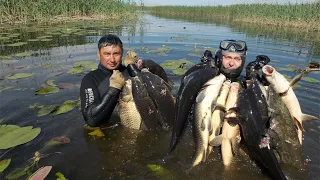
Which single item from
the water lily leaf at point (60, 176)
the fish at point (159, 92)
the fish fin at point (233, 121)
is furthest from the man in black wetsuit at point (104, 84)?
the fish fin at point (233, 121)

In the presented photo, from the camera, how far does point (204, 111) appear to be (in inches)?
136

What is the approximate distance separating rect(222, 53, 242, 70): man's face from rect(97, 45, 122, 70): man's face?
1875 mm

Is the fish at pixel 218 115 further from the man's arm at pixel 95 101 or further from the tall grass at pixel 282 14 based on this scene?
the tall grass at pixel 282 14

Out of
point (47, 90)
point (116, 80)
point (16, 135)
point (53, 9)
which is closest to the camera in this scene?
point (116, 80)

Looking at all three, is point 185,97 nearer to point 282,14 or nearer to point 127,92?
point 127,92

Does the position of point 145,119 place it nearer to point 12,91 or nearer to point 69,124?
point 69,124

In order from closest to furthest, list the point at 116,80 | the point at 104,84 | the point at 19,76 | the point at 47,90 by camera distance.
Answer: the point at 116,80 → the point at 104,84 → the point at 47,90 → the point at 19,76

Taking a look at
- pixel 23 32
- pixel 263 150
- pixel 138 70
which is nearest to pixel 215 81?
pixel 263 150

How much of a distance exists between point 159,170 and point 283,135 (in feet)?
5.92

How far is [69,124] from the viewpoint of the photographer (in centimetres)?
495

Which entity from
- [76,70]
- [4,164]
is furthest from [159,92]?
[76,70]

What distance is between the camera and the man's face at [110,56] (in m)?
4.33

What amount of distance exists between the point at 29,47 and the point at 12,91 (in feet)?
17.8

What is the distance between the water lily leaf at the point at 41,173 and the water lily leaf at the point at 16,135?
868 mm
